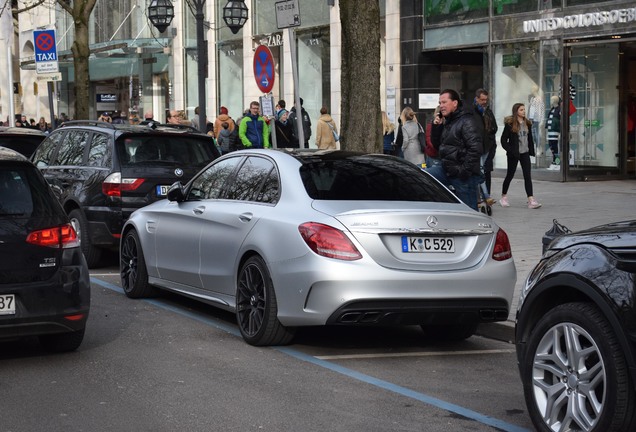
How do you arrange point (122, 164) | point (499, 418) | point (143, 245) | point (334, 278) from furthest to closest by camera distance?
point (122, 164) → point (143, 245) → point (334, 278) → point (499, 418)

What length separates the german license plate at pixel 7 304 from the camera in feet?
24.6

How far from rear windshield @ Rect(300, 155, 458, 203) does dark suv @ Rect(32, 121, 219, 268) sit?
4712mm

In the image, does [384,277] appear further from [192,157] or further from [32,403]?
[192,157]

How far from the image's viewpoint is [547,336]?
5598 millimetres

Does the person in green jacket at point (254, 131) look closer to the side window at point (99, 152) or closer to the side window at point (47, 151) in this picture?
the side window at point (47, 151)

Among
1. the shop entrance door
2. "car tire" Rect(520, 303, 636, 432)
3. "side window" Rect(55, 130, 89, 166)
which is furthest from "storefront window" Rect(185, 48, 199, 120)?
"car tire" Rect(520, 303, 636, 432)

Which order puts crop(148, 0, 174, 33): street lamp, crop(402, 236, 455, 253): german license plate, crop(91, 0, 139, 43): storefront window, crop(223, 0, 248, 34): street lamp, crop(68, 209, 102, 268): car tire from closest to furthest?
1. crop(402, 236, 455, 253): german license plate
2. crop(68, 209, 102, 268): car tire
3. crop(223, 0, 248, 34): street lamp
4. crop(148, 0, 174, 33): street lamp
5. crop(91, 0, 139, 43): storefront window

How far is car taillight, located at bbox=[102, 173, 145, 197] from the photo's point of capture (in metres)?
13.1

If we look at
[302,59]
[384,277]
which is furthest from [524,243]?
[302,59]

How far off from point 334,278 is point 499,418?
1.78 m

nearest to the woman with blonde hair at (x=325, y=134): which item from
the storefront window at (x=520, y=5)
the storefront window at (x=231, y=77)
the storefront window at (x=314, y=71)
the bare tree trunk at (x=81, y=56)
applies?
the storefront window at (x=520, y=5)

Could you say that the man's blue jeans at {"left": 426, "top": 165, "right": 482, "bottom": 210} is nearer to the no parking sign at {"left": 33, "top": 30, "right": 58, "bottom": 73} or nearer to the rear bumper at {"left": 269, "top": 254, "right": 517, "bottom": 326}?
the rear bumper at {"left": 269, "top": 254, "right": 517, "bottom": 326}

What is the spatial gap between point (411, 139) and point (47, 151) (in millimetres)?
7013

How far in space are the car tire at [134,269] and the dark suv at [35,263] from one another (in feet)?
8.85
